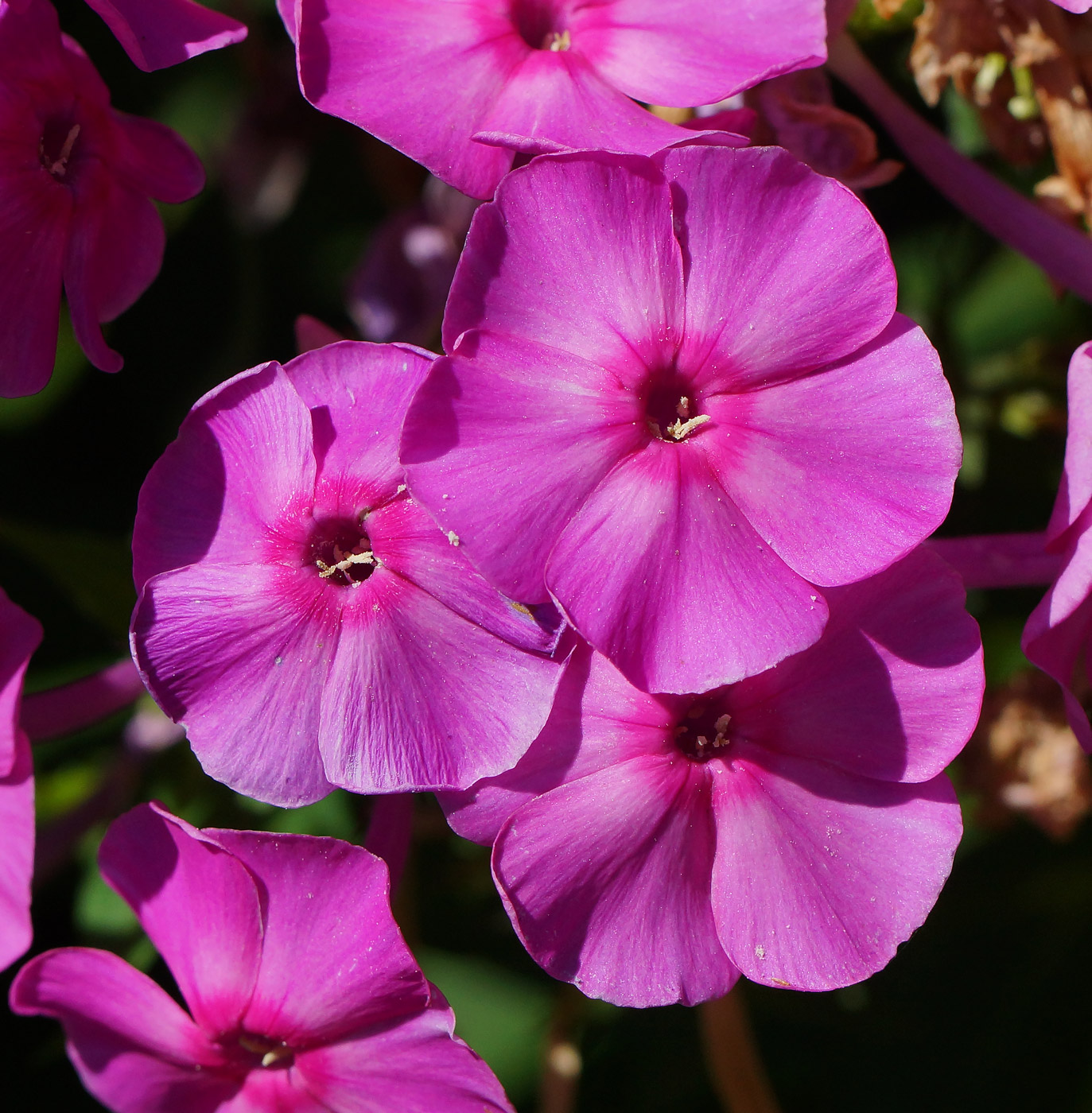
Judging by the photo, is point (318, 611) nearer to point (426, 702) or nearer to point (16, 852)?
point (426, 702)

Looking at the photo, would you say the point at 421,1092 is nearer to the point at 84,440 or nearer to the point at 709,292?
the point at 709,292

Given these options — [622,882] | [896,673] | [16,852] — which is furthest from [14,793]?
[896,673]

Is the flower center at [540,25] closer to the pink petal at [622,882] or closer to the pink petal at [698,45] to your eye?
the pink petal at [698,45]

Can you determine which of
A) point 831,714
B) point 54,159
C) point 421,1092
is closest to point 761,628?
point 831,714

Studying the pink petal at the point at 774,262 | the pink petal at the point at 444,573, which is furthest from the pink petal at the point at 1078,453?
the pink petal at the point at 444,573

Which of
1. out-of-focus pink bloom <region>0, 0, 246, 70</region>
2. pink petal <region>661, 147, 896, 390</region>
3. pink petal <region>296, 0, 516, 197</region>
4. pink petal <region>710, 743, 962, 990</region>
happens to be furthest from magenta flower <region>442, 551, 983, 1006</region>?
out-of-focus pink bloom <region>0, 0, 246, 70</region>

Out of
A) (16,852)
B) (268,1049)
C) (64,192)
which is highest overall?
(64,192)

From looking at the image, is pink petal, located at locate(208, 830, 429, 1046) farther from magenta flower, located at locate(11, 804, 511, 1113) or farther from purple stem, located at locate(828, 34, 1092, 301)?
purple stem, located at locate(828, 34, 1092, 301)

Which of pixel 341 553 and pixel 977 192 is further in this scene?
pixel 977 192
